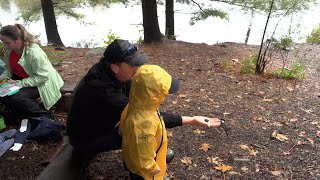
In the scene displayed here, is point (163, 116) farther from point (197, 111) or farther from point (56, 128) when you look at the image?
point (197, 111)

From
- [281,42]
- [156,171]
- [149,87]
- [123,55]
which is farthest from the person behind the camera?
[281,42]

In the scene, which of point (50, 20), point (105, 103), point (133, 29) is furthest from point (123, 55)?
point (133, 29)

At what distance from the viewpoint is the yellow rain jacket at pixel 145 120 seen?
213 centimetres

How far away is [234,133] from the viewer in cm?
399

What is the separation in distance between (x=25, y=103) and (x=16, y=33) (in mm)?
863

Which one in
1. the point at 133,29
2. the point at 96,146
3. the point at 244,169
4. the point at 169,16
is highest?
the point at 169,16

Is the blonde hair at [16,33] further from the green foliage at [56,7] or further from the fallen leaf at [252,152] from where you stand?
the green foliage at [56,7]

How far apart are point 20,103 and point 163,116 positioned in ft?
6.86

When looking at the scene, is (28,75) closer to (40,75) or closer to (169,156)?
(40,75)

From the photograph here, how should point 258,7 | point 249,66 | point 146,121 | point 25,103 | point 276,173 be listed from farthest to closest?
1. point 258,7
2. point 249,66
3. point 25,103
4. point 276,173
5. point 146,121

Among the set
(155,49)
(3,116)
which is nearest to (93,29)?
(155,49)

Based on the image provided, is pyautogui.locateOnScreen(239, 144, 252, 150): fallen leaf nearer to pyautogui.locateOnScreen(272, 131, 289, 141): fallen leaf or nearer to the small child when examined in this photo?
pyautogui.locateOnScreen(272, 131, 289, 141): fallen leaf

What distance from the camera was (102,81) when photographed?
254cm

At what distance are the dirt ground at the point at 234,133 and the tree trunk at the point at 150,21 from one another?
7.04 feet
